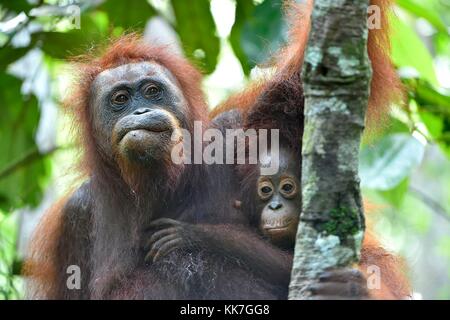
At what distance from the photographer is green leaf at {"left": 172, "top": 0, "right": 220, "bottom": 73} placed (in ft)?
19.6

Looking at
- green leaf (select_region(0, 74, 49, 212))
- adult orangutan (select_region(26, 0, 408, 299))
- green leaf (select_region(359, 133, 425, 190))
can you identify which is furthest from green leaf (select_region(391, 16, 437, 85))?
green leaf (select_region(0, 74, 49, 212))

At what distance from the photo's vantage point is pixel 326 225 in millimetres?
3119

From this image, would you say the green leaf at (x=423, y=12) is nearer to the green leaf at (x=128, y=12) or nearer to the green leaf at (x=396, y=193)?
the green leaf at (x=396, y=193)

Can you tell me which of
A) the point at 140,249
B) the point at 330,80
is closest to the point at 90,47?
the point at 140,249

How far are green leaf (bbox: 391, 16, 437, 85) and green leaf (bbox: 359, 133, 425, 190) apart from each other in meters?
0.82

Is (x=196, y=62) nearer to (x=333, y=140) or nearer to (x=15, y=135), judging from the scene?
(x=15, y=135)

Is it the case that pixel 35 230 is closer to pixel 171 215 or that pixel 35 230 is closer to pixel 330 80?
pixel 171 215

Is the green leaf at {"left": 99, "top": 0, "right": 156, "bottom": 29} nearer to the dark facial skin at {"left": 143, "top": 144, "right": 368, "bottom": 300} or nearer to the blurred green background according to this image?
the blurred green background

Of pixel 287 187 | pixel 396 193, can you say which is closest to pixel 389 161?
pixel 396 193

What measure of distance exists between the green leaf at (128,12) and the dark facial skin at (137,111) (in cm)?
146

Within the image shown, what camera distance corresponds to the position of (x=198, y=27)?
5.99 metres

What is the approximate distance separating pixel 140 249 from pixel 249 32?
1859mm

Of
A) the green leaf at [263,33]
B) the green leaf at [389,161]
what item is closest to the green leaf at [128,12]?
the green leaf at [263,33]

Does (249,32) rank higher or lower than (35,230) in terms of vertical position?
higher
